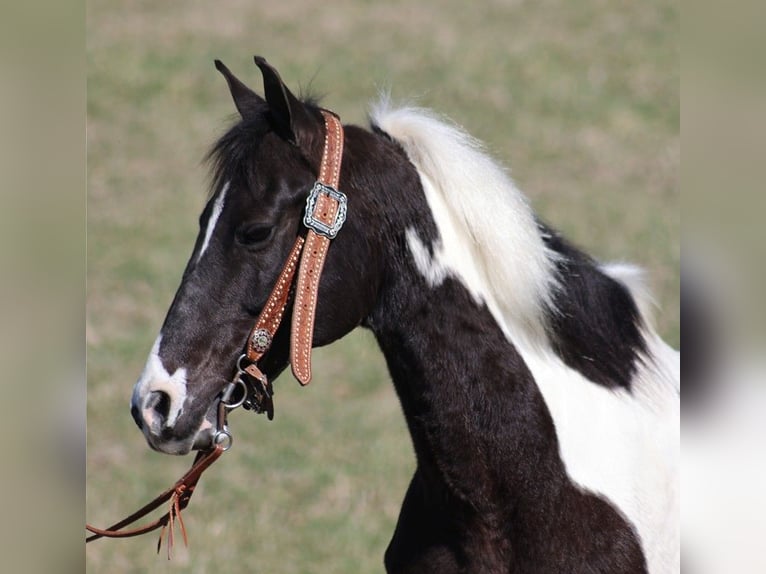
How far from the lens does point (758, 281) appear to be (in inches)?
61.9

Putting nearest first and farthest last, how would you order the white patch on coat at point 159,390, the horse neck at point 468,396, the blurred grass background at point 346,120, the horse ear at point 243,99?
1. the white patch on coat at point 159,390
2. the horse neck at point 468,396
3. the horse ear at point 243,99
4. the blurred grass background at point 346,120

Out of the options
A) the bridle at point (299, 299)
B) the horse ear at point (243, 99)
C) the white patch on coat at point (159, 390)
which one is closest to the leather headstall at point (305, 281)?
the bridle at point (299, 299)

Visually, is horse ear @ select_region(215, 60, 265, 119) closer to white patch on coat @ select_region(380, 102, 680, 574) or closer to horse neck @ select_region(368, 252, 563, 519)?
white patch on coat @ select_region(380, 102, 680, 574)

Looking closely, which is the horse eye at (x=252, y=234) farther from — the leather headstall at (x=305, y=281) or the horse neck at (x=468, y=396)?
the horse neck at (x=468, y=396)

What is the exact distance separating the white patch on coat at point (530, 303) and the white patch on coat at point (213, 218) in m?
0.50

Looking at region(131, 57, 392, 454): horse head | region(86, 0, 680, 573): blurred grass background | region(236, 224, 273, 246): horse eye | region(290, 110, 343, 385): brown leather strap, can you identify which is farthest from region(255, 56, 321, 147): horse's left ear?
region(86, 0, 680, 573): blurred grass background

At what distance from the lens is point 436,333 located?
2.78 meters

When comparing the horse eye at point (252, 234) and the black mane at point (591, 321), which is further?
the black mane at point (591, 321)

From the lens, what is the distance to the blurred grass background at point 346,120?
20.5ft

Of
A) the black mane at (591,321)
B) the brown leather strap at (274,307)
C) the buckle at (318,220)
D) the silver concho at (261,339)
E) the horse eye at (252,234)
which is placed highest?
the black mane at (591,321)

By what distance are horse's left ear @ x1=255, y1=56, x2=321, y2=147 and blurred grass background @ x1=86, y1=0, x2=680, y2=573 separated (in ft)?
1.34

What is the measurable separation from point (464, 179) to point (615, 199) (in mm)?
8821

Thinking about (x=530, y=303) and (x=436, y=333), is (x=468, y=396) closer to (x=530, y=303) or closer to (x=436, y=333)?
(x=436, y=333)

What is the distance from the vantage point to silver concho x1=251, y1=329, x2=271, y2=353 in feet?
8.90
